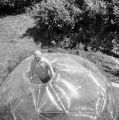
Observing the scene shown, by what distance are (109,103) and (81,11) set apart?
16.2 feet

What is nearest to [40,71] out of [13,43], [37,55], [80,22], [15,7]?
[37,55]

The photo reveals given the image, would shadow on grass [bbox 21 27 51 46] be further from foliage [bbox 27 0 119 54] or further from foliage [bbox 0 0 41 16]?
foliage [bbox 0 0 41 16]

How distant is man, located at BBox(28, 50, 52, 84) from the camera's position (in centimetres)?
562

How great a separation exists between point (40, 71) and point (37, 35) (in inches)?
192

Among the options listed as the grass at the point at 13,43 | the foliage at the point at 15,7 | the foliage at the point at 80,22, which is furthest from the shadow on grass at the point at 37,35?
the foliage at the point at 15,7

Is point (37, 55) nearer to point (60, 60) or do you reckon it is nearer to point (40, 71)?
point (40, 71)

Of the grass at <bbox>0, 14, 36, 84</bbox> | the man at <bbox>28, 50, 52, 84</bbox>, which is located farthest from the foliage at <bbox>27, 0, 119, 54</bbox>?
the man at <bbox>28, 50, 52, 84</bbox>

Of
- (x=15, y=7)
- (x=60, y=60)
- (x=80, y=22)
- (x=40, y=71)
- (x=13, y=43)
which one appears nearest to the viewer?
(x=40, y=71)

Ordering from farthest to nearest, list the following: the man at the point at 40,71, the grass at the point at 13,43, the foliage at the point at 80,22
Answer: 1. the foliage at the point at 80,22
2. the grass at the point at 13,43
3. the man at the point at 40,71

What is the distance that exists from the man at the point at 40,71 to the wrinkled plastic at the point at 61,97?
127 millimetres

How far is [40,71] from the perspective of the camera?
5.80 metres

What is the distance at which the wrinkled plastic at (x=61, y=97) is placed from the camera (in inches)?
206

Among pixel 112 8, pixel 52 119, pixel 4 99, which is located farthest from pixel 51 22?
pixel 52 119

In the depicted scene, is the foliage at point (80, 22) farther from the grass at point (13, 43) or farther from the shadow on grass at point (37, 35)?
the grass at point (13, 43)
